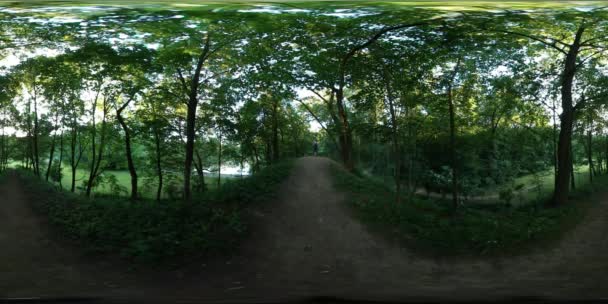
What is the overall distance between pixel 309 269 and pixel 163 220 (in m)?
0.65

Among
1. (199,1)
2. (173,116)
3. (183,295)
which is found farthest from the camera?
(199,1)

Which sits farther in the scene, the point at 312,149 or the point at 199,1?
the point at 199,1

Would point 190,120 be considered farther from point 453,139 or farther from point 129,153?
point 453,139

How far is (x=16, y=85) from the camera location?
176cm

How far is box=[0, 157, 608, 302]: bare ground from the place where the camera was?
155 cm

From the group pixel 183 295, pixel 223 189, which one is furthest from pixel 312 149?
pixel 183 295

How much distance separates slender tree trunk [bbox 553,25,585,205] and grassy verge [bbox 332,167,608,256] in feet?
0.20

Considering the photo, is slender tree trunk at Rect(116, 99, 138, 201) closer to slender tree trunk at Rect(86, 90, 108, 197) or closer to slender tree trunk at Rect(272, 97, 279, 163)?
slender tree trunk at Rect(86, 90, 108, 197)

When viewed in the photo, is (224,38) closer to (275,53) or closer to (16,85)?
(275,53)

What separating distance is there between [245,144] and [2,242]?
3.60 ft

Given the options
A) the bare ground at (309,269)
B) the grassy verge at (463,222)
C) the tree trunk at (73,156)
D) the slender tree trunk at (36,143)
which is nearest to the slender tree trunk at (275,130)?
the bare ground at (309,269)

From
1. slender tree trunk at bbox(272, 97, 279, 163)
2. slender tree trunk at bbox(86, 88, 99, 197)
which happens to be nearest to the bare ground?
slender tree trunk at bbox(272, 97, 279, 163)

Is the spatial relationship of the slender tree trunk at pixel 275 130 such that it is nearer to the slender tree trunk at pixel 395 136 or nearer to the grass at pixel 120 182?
the grass at pixel 120 182

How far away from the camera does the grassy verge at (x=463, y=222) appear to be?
1.59 meters
